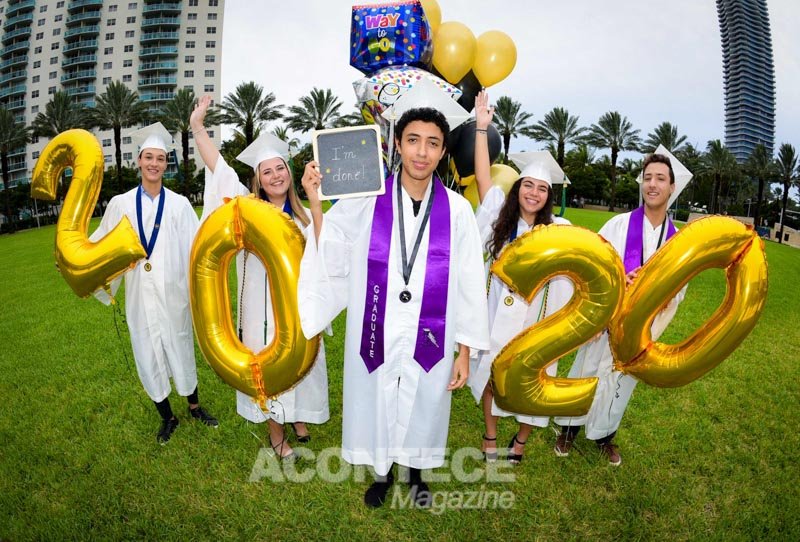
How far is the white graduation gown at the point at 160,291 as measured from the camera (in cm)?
345

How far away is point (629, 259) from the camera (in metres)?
3.21

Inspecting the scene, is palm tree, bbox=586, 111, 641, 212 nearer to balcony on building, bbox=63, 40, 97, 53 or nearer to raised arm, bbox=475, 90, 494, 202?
raised arm, bbox=475, 90, 494, 202

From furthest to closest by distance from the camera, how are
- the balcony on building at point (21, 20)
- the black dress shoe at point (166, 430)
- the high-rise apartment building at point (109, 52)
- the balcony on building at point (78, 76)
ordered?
the balcony on building at point (21, 20), the balcony on building at point (78, 76), the high-rise apartment building at point (109, 52), the black dress shoe at point (166, 430)

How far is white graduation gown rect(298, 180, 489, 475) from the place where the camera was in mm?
2557

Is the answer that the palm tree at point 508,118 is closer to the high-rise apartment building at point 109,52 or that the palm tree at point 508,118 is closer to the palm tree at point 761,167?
the palm tree at point 761,167

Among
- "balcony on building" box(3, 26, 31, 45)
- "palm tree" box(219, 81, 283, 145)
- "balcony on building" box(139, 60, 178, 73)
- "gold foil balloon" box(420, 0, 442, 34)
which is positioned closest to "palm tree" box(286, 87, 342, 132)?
"palm tree" box(219, 81, 283, 145)

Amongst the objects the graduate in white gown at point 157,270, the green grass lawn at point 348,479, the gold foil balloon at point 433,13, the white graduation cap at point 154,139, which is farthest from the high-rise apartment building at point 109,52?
the graduate in white gown at point 157,270

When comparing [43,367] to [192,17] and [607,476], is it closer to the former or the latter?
[607,476]

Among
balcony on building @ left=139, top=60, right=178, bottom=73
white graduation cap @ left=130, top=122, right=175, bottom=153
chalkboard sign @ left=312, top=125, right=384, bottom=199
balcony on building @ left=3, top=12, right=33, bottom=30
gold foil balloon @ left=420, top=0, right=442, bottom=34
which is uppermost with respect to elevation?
balcony on building @ left=3, top=12, right=33, bottom=30

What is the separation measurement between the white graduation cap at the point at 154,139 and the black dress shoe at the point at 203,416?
7.68ft

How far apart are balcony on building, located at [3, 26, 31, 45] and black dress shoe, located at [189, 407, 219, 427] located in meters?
89.2

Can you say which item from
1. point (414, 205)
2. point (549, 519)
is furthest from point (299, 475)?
point (414, 205)

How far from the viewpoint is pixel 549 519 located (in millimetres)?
2896

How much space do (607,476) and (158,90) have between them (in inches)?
2949
